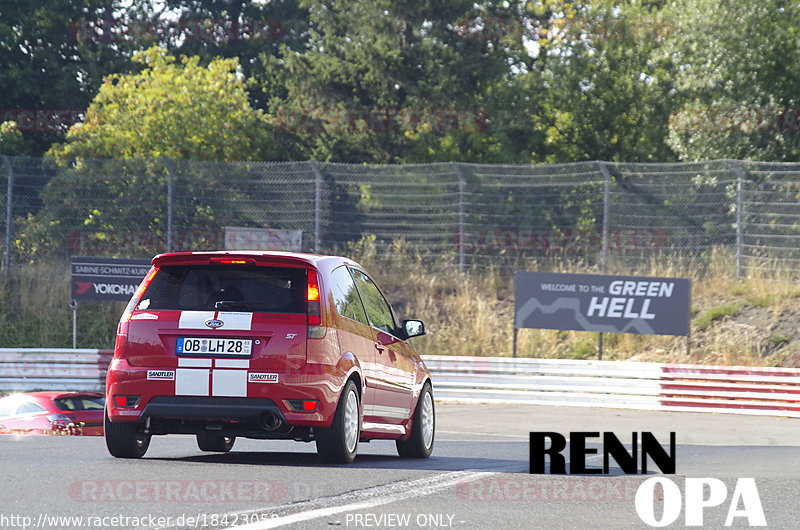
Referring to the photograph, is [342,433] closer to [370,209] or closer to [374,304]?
[374,304]

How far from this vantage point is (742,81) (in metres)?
31.2

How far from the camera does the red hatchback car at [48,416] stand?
1577 centimetres

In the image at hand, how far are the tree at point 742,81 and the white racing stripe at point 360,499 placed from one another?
79.2 ft

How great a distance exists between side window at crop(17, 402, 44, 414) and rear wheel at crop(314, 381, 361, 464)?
26.3 ft

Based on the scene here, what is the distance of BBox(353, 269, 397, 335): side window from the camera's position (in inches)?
405

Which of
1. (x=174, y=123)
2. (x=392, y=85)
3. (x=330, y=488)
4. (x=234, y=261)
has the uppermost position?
(x=392, y=85)

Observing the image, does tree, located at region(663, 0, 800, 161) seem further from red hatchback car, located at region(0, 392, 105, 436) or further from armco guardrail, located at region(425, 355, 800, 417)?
red hatchback car, located at region(0, 392, 105, 436)

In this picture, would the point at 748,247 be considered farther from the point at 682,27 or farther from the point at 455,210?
the point at 682,27

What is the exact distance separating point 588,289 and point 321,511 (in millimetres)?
16125

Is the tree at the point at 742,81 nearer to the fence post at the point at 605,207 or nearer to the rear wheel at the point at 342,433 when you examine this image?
the fence post at the point at 605,207

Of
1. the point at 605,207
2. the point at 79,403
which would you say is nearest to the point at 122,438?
the point at 79,403

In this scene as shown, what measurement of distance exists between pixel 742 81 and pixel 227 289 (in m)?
25.1

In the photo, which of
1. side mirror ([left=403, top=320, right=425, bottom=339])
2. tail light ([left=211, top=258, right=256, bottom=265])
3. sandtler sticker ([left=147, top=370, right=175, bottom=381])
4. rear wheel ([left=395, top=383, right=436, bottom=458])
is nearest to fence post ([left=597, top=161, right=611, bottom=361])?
rear wheel ([left=395, top=383, right=436, bottom=458])

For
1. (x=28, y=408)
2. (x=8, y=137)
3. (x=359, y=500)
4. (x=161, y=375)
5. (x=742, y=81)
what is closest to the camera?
(x=359, y=500)
